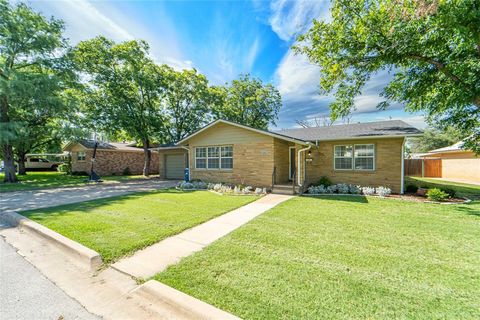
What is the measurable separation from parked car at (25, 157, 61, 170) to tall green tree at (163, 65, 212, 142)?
65.5ft

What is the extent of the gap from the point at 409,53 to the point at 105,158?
2495 cm

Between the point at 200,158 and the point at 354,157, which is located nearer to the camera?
the point at 354,157

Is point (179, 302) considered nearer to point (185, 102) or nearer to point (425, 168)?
point (185, 102)

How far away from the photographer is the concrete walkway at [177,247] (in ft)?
10.9

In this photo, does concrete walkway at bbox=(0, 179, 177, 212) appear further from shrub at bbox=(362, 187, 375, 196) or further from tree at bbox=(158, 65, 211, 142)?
tree at bbox=(158, 65, 211, 142)

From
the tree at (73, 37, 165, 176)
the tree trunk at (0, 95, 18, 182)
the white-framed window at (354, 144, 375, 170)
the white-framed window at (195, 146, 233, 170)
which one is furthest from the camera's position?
the tree at (73, 37, 165, 176)

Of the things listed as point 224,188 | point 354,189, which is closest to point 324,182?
point 354,189

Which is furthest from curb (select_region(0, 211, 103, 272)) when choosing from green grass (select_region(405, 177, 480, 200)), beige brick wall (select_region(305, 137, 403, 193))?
green grass (select_region(405, 177, 480, 200))

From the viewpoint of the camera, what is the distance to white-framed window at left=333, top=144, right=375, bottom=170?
1066 centimetres

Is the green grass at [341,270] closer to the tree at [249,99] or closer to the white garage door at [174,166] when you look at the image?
the white garage door at [174,166]

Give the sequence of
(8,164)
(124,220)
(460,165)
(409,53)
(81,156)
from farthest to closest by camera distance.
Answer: (81,156) < (460,165) < (8,164) < (409,53) < (124,220)

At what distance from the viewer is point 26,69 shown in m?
16.2

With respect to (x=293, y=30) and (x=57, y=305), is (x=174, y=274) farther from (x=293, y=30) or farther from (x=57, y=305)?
(x=293, y=30)

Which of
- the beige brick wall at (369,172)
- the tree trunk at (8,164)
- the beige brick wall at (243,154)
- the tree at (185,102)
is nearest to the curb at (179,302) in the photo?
the beige brick wall at (243,154)
